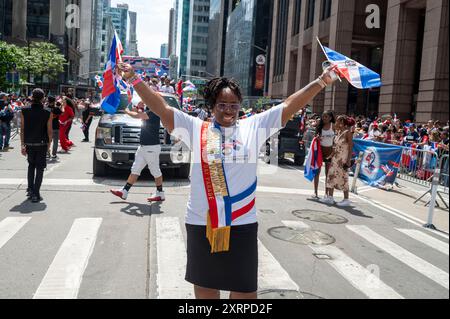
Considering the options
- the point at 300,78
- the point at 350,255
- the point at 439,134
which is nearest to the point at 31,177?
the point at 350,255

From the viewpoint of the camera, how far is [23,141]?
27.3ft

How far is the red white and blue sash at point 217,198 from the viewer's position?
2.89m

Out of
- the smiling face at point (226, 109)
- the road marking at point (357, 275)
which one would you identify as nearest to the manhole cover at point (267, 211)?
the road marking at point (357, 275)

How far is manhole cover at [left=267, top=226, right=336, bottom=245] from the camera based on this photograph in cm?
665

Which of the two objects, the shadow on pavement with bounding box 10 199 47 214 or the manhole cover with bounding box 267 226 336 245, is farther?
the shadow on pavement with bounding box 10 199 47 214

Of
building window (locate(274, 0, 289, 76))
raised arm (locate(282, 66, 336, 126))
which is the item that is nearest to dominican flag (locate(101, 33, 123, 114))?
raised arm (locate(282, 66, 336, 126))

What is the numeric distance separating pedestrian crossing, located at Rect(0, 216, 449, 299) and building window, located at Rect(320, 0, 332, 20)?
32.2 m

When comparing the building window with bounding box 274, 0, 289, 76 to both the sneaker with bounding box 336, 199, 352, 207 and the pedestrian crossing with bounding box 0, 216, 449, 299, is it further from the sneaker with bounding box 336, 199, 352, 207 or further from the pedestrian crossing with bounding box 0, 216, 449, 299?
the pedestrian crossing with bounding box 0, 216, 449, 299

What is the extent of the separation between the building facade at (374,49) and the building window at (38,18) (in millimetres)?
40865

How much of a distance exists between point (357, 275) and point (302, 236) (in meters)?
1.66

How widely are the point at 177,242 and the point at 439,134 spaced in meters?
10.9

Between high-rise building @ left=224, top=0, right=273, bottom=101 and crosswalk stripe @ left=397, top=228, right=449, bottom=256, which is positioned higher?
high-rise building @ left=224, top=0, right=273, bottom=101

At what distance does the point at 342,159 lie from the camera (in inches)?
380
